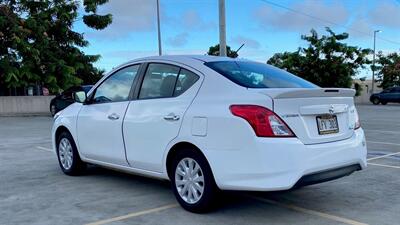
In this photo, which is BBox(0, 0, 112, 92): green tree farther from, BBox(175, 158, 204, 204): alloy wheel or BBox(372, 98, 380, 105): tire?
BBox(372, 98, 380, 105): tire

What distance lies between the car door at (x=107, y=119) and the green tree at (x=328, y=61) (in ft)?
111

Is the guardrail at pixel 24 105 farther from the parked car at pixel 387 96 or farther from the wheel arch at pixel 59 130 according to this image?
the parked car at pixel 387 96

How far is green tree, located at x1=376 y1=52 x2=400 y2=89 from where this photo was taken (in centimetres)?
4788

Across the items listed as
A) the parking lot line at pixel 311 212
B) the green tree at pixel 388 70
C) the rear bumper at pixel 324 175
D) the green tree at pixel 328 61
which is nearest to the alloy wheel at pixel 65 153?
the parking lot line at pixel 311 212

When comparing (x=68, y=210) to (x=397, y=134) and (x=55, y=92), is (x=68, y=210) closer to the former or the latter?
(x=397, y=134)

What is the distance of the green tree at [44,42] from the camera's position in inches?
901

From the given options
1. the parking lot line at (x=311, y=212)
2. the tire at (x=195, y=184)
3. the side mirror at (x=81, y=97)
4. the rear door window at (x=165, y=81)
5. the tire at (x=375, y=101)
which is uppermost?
the rear door window at (x=165, y=81)

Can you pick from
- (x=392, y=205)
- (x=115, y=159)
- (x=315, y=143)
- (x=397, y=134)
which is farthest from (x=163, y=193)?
(x=397, y=134)

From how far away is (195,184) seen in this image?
5.08 metres

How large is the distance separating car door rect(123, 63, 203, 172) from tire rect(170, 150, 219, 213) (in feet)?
0.81

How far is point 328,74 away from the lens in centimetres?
3825

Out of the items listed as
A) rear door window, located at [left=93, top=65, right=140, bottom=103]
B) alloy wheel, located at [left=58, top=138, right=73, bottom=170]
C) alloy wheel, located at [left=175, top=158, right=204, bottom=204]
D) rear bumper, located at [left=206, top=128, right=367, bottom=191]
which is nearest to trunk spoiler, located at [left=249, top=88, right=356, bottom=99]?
rear bumper, located at [left=206, top=128, right=367, bottom=191]

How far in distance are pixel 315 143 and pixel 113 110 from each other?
271cm

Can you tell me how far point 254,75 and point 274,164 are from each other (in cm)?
132
